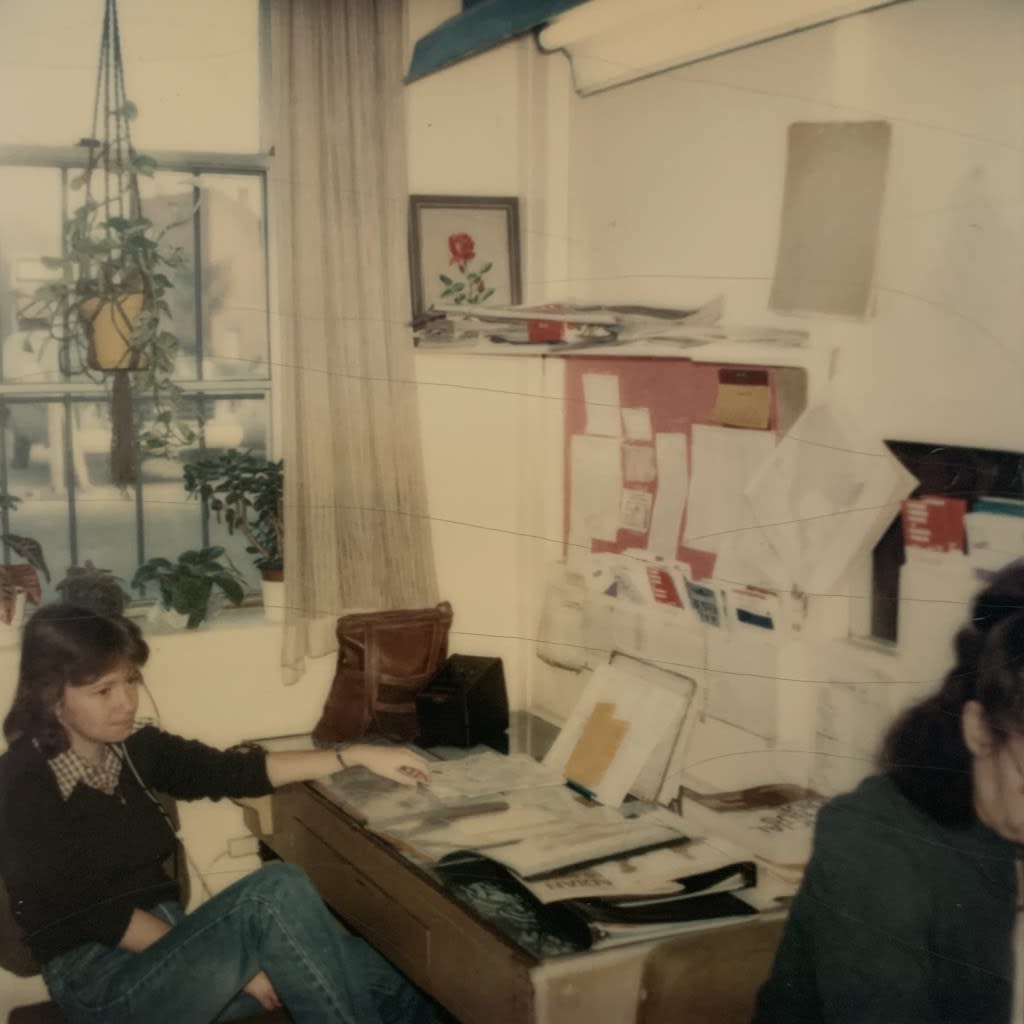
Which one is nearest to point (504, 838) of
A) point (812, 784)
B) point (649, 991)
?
point (649, 991)

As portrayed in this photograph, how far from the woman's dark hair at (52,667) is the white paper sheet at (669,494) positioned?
3.01 feet

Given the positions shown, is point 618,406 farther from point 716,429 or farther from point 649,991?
point 649,991

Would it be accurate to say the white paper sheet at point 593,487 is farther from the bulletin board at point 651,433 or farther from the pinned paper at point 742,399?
the pinned paper at point 742,399

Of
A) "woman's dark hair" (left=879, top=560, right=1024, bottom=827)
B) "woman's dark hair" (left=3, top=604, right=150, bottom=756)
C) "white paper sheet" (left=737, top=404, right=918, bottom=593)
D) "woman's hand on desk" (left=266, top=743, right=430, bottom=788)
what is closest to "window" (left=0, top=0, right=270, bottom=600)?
"woman's dark hair" (left=3, top=604, right=150, bottom=756)

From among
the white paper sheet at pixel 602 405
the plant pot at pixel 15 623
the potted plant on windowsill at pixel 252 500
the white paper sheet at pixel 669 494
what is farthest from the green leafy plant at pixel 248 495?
the white paper sheet at pixel 669 494

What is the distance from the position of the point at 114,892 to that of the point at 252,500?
706 millimetres

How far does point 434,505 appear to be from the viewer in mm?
2141

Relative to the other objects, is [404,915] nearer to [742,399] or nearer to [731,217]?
[742,399]

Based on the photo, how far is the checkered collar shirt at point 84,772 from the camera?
1.89 meters

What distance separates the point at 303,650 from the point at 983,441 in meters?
1.38

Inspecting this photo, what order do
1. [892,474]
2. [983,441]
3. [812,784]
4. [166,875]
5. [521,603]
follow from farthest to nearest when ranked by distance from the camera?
[521,603] < [166,875] < [812,784] < [892,474] < [983,441]

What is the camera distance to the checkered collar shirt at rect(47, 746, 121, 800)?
1894 millimetres

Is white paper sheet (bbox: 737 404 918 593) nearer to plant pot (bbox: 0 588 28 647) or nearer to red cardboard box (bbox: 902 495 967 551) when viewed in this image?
red cardboard box (bbox: 902 495 967 551)

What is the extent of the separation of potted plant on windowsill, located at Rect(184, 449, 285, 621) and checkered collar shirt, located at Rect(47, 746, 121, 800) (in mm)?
406
